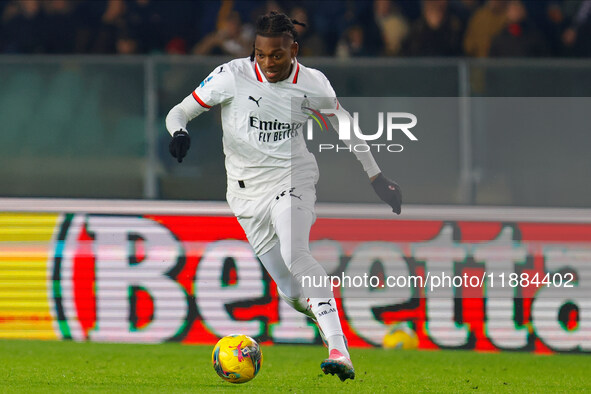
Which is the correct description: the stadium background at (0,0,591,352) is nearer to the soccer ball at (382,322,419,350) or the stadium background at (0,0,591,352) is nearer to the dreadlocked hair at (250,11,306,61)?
the soccer ball at (382,322,419,350)

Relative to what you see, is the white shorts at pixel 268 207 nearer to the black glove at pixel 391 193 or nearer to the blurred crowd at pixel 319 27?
the black glove at pixel 391 193

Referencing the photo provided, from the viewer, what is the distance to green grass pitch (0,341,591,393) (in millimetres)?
7172

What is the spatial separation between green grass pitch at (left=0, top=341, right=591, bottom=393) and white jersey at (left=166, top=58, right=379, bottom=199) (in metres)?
1.28

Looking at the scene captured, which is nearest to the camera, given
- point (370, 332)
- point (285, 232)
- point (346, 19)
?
point (285, 232)

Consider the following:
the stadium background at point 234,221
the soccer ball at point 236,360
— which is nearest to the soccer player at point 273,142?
the soccer ball at point 236,360

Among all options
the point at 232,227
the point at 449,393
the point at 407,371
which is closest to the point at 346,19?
the point at 232,227

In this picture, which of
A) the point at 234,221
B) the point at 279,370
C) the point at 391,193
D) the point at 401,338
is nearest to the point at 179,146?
the point at 391,193

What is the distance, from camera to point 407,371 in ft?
26.8

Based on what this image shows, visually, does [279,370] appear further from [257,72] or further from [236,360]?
[257,72]

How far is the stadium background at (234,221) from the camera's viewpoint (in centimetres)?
952

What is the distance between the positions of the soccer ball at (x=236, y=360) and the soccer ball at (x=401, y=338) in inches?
106

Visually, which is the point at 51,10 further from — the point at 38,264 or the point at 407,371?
the point at 407,371

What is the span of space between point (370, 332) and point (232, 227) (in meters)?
1.41

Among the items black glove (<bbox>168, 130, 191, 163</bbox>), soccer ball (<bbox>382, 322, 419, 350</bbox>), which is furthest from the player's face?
soccer ball (<bbox>382, 322, 419, 350</bbox>)
